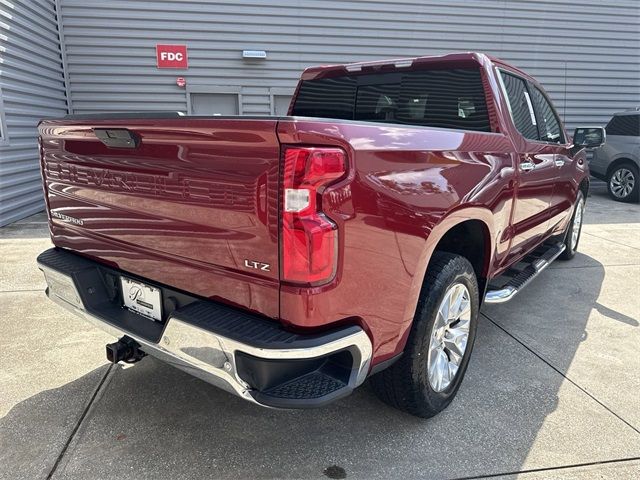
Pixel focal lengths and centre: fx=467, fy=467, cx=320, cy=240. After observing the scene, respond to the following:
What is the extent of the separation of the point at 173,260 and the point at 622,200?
10.9 m

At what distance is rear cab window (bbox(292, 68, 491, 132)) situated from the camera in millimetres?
3043

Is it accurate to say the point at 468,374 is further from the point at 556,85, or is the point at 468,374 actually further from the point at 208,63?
the point at 556,85

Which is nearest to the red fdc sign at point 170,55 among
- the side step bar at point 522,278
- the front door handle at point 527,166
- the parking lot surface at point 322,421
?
the parking lot surface at point 322,421

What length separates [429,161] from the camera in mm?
2102

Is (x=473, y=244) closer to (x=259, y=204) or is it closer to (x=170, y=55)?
(x=259, y=204)

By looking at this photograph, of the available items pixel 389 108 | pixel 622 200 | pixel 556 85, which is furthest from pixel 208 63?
pixel 622 200

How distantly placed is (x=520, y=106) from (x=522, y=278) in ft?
4.23

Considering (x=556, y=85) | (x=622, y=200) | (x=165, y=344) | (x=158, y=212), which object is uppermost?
(x=556, y=85)

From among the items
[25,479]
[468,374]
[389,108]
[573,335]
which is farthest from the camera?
[573,335]

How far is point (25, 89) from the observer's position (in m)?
7.69

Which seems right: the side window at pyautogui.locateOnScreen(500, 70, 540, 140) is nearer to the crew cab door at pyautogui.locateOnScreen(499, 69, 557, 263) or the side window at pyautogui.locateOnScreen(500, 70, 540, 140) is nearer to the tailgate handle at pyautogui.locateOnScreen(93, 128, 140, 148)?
the crew cab door at pyautogui.locateOnScreen(499, 69, 557, 263)

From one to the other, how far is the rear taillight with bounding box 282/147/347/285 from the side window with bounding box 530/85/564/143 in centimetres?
284

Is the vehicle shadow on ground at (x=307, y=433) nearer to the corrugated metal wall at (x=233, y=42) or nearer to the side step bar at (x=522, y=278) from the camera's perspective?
the side step bar at (x=522, y=278)

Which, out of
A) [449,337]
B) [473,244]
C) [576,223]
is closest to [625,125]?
[576,223]
